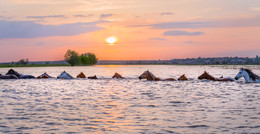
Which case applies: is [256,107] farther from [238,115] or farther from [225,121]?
[225,121]

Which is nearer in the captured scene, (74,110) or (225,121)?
(225,121)

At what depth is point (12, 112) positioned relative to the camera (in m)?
18.4

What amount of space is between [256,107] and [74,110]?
1060cm

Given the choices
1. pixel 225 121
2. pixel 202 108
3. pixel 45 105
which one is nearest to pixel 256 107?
pixel 202 108

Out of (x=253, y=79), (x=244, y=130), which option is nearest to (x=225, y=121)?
(x=244, y=130)

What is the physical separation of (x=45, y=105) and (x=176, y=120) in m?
9.28

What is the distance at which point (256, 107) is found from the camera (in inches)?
783

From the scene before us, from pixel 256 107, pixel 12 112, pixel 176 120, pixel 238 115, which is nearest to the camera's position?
pixel 176 120

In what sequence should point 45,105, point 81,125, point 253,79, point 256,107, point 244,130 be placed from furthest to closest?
point 253,79
point 45,105
point 256,107
point 81,125
point 244,130

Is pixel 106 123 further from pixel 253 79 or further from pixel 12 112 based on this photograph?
pixel 253 79

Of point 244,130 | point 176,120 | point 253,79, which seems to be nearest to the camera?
point 244,130

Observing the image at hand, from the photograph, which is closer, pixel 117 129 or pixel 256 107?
pixel 117 129

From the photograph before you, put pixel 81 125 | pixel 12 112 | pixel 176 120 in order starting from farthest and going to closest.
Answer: pixel 12 112 < pixel 176 120 < pixel 81 125

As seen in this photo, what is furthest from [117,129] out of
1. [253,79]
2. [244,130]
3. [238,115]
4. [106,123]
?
[253,79]
